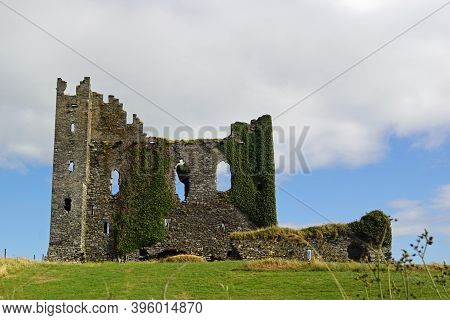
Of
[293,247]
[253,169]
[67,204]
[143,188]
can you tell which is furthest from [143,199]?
[293,247]

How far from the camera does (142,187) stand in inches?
1547

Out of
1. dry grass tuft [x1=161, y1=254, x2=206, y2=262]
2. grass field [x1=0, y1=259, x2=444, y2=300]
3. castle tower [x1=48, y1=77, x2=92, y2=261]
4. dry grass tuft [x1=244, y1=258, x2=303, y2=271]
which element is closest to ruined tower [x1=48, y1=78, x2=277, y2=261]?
castle tower [x1=48, y1=77, x2=92, y2=261]

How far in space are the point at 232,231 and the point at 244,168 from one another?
13.7 feet

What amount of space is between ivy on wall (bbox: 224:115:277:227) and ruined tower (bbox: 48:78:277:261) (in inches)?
2.5

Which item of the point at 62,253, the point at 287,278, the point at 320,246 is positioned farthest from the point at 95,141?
the point at 287,278

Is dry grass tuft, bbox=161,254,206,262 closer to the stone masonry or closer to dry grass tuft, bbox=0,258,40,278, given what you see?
A: the stone masonry

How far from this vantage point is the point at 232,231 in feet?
126

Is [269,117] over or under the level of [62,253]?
over

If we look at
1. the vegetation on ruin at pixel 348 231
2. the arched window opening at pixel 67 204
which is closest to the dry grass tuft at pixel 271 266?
the vegetation on ruin at pixel 348 231

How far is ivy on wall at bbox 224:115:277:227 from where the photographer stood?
38812 mm

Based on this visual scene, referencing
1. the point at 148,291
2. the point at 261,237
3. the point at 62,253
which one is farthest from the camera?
the point at 62,253

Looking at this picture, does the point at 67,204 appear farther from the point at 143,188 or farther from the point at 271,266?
the point at 271,266

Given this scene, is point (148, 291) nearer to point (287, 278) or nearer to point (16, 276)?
point (287, 278)

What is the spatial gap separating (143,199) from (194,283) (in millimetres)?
20989
